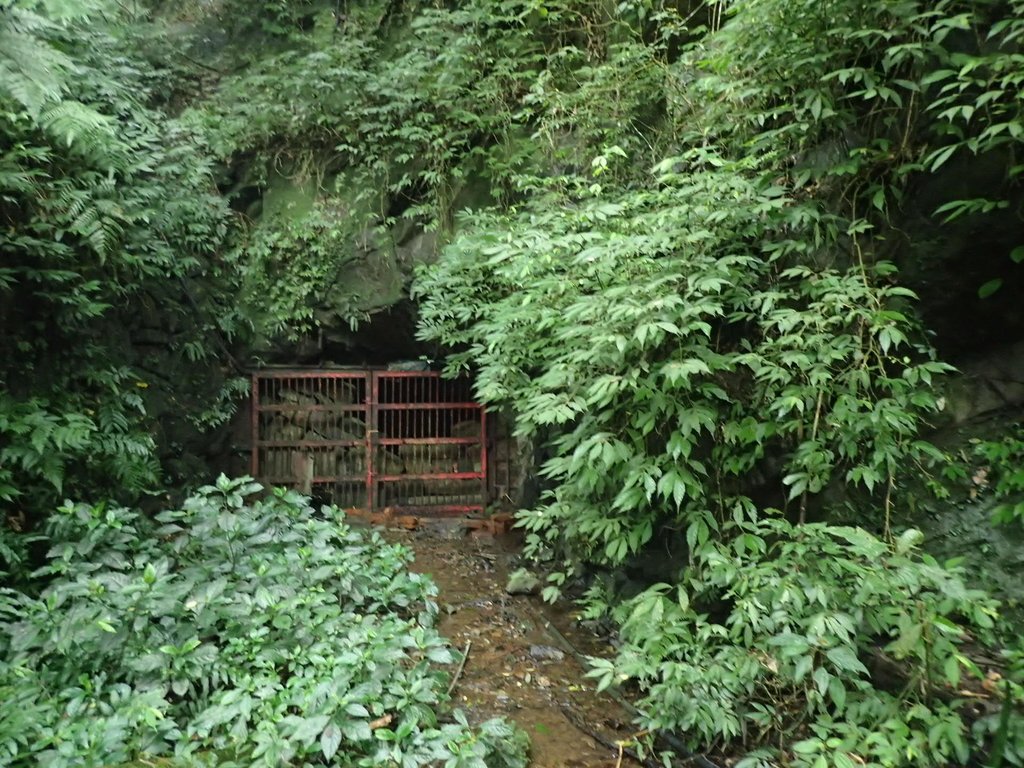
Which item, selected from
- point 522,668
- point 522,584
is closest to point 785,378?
point 522,668

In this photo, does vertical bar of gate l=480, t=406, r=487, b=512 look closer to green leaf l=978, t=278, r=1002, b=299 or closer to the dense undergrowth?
the dense undergrowth

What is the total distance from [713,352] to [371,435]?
5.92 metres

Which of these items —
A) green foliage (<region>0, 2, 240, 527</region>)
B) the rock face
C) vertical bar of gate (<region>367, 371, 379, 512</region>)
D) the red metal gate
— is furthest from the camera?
vertical bar of gate (<region>367, 371, 379, 512</region>)

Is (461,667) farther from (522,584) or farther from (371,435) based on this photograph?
(371,435)

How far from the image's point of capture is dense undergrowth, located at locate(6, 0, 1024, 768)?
2879 mm

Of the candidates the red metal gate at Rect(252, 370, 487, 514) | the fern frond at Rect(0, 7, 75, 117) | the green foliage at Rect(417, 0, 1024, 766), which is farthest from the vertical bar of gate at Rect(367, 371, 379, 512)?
the fern frond at Rect(0, 7, 75, 117)

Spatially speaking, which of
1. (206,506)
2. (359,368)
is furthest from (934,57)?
(359,368)

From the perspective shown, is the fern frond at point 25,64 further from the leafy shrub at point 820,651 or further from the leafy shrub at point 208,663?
the leafy shrub at point 820,651

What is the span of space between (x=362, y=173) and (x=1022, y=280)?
22.9ft

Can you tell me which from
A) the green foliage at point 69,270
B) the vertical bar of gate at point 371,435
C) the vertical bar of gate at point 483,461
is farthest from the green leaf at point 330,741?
the vertical bar of gate at point 483,461

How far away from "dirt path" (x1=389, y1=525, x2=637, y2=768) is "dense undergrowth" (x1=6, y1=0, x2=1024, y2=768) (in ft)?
1.24

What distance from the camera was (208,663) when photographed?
3461 mm

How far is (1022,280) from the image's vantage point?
3.54 meters

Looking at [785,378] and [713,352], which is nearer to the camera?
[785,378]
